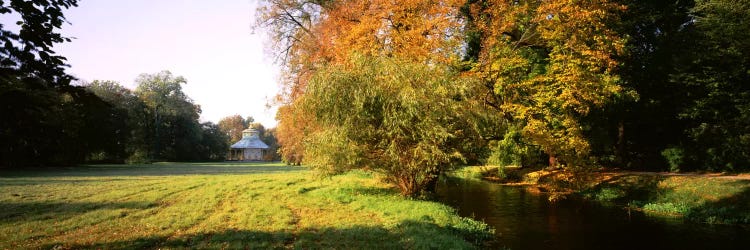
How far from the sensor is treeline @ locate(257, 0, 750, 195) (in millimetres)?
15453

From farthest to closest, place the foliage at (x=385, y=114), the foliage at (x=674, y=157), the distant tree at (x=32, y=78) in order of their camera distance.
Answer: the foliage at (x=674, y=157), the foliage at (x=385, y=114), the distant tree at (x=32, y=78)

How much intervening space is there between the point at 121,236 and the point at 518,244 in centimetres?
1080

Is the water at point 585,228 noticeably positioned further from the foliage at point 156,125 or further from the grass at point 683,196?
the foliage at point 156,125

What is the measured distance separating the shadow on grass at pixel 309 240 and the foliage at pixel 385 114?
4.05 metres

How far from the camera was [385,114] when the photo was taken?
49.1ft

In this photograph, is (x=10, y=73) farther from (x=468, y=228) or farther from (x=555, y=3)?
(x=555, y=3)

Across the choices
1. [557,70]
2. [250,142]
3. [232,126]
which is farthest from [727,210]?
[232,126]

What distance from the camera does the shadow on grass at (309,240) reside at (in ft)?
31.3

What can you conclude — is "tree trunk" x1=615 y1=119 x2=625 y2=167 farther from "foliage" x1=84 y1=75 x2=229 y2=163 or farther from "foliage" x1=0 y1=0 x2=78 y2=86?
"foliage" x1=84 y1=75 x2=229 y2=163

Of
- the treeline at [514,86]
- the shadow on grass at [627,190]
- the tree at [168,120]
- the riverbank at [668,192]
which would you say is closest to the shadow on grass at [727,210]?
the riverbank at [668,192]

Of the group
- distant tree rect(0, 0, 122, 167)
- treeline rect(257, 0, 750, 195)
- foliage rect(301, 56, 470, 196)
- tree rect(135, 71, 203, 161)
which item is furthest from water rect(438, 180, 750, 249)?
tree rect(135, 71, 203, 161)

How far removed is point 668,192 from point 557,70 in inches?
303

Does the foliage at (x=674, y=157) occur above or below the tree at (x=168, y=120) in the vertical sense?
below

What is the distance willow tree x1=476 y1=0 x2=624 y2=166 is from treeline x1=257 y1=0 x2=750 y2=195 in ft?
0.28
